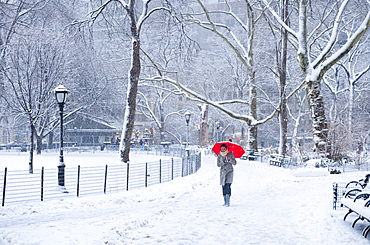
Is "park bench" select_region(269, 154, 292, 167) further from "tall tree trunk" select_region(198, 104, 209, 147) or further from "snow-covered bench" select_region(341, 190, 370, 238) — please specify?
"tall tree trunk" select_region(198, 104, 209, 147)

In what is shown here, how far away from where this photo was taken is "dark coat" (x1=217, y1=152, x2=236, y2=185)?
11.8 meters

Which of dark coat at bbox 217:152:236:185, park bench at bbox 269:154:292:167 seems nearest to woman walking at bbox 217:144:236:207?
dark coat at bbox 217:152:236:185

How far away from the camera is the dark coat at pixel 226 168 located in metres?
11.8

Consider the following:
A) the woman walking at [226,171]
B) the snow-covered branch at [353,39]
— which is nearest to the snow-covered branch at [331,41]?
the snow-covered branch at [353,39]

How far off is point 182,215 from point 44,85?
18.1m

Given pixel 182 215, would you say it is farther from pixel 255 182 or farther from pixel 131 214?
pixel 255 182

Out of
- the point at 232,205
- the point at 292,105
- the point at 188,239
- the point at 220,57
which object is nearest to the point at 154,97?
the point at 220,57

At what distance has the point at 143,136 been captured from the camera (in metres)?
73.0

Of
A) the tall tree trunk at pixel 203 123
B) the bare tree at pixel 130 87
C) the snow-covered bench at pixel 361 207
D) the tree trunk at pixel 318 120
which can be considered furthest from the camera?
the tall tree trunk at pixel 203 123

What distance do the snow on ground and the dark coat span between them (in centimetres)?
76

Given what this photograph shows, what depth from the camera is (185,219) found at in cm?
985

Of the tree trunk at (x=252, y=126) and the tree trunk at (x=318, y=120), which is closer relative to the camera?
the tree trunk at (x=318, y=120)

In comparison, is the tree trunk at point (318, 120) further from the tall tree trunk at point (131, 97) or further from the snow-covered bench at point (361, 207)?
the snow-covered bench at point (361, 207)

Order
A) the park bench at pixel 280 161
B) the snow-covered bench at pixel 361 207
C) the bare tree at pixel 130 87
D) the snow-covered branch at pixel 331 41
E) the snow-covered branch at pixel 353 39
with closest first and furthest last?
the snow-covered bench at pixel 361 207 → the snow-covered branch at pixel 353 39 → the snow-covered branch at pixel 331 41 → the bare tree at pixel 130 87 → the park bench at pixel 280 161
